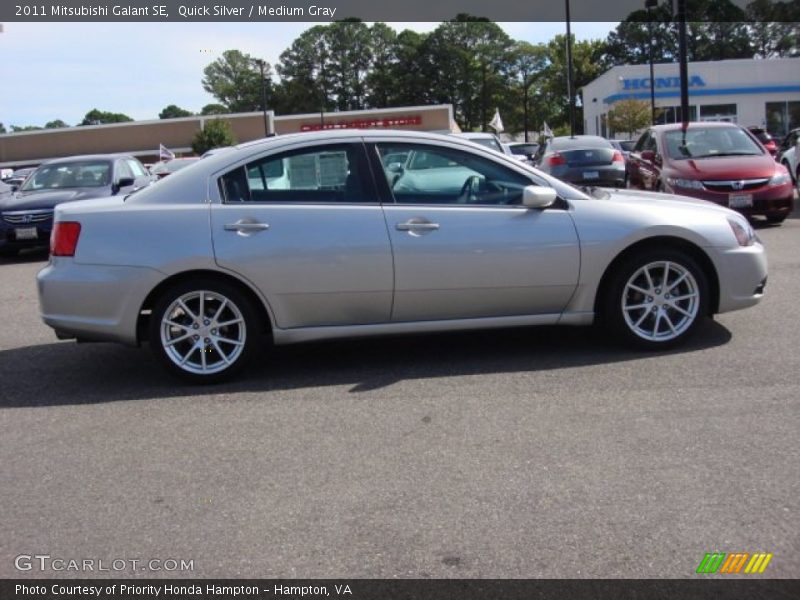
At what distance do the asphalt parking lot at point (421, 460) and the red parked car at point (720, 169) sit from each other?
577 centimetres

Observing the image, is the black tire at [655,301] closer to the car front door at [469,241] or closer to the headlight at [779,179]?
the car front door at [469,241]

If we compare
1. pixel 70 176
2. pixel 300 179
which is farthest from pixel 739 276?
pixel 70 176

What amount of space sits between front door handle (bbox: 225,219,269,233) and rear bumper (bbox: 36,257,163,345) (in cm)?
53

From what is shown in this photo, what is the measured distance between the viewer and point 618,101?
51469 mm

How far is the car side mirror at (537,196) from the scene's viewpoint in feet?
17.7

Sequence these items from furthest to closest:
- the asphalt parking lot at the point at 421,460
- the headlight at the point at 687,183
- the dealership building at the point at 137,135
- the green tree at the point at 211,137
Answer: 1. the dealership building at the point at 137,135
2. the green tree at the point at 211,137
3. the headlight at the point at 687,183
4. the asphalt parking lot at the point at 421,460

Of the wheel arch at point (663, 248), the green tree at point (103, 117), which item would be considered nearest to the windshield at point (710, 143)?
the wheel arch at point (663, 248)

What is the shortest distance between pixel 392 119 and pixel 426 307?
5467 centimetres

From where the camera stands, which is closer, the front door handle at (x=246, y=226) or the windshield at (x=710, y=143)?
the front door handle at (x=246, y=226)

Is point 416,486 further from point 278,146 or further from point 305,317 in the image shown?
point 278,146

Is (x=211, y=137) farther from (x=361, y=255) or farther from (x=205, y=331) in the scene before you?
(x=361, y=255)
